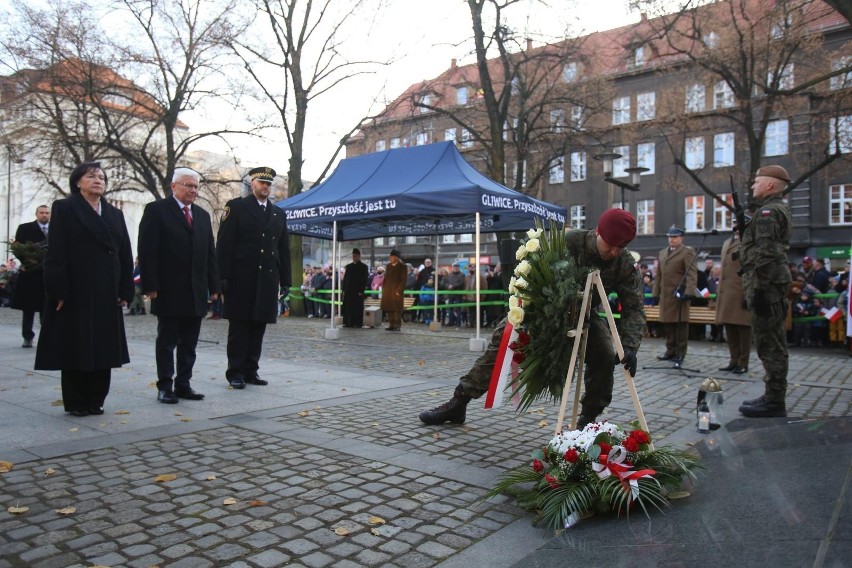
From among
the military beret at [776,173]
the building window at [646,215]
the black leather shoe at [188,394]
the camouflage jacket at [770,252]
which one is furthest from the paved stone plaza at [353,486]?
the building window at [646,215]

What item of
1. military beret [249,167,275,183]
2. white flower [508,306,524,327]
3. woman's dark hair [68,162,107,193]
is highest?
military beret [249,167,275,183]

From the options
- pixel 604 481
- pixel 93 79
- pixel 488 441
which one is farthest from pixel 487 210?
pixel 93 79

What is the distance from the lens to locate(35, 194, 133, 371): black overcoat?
5.04 m

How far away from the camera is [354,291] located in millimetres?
16359

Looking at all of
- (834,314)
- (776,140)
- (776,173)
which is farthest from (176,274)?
(776,140)

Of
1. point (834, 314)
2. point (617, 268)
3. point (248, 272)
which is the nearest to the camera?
point (617, 268)

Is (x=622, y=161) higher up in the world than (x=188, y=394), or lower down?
higher up

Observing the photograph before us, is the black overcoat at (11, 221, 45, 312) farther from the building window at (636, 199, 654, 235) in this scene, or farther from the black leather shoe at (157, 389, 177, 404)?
the building window at (636, 199, 654, 235)

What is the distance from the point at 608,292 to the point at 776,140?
133 ft

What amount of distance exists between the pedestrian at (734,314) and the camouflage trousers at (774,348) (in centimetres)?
313

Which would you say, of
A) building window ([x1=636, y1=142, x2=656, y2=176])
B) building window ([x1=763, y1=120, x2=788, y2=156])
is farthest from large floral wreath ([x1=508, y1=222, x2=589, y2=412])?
building window ([x1=763, y1=120, x2=788, y2=156])

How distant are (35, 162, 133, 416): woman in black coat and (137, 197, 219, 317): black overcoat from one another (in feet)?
1.31

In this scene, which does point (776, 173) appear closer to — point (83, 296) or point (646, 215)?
point (83, 296)

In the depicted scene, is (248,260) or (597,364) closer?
(597,364)
